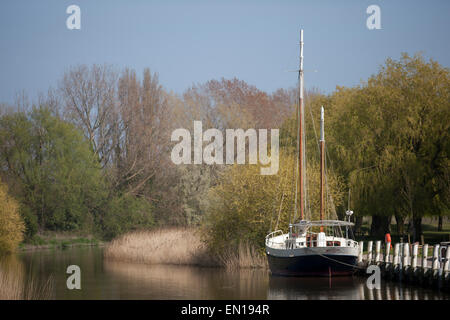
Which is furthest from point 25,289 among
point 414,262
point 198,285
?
point 414,262

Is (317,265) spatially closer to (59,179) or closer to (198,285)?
(198,285)

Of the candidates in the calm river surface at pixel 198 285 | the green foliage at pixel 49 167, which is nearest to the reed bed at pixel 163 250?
the calm river surface at pixel 198 285

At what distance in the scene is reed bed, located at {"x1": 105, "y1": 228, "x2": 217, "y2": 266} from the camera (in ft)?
139

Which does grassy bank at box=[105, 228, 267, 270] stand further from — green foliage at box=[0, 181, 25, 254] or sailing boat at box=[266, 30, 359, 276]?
green foliage at box=[0, 181, 25, 254]

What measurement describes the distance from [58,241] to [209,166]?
51.7 feet

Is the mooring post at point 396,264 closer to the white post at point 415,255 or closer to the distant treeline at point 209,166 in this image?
the white post at point 415,255

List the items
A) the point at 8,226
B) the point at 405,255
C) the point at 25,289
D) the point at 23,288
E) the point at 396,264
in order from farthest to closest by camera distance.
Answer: the point at 8,226 < the point at 396,264 < the point at 405,255 < the point at 23,288 < the point at 25,289

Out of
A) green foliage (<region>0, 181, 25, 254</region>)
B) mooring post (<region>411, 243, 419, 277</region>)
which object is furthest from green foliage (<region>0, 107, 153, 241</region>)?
mooring post (<region>411, 243, 419, 277</region>)

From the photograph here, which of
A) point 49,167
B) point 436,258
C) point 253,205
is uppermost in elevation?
point 49,167

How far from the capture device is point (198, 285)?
32.7 meters

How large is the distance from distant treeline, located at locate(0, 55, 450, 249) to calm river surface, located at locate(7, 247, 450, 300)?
4.46m
